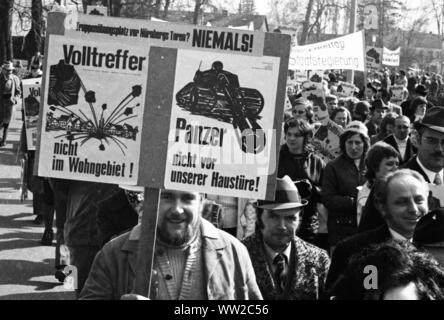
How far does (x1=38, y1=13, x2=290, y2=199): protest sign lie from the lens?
3.40 metres

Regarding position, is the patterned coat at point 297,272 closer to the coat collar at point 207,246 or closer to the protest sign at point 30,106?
the coat collar at point 207,246

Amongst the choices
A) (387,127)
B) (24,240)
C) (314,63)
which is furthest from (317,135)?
(314,63)

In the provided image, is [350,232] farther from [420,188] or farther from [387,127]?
[387,127]

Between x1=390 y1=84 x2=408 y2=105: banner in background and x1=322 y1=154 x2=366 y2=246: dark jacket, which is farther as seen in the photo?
x1=390 y1=84 x2=408 y2=105: banner in background

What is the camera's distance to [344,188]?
6.97m

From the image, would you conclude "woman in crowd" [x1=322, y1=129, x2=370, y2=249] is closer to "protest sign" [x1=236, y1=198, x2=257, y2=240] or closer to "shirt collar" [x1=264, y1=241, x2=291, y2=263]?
"protest sign" [x1=236, y1=198, x2=257, y2=240]

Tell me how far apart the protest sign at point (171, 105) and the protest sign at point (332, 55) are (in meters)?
11.0

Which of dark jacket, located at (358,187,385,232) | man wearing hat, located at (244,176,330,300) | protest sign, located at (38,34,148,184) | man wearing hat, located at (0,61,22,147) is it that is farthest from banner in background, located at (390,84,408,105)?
protest sign, located at (38,34,148,184)

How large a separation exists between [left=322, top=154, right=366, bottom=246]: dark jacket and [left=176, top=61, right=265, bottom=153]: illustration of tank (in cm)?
351

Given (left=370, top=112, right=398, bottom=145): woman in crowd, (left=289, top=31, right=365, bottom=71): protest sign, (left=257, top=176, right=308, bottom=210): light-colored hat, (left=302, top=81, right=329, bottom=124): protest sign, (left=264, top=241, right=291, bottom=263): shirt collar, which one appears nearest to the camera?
(left=264, top=241, right=291, bottom=263): shirt collar

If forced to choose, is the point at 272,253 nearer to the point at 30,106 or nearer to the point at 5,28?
the point at 30,106

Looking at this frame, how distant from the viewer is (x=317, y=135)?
32.9 ft

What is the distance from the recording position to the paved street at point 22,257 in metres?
7.83
